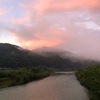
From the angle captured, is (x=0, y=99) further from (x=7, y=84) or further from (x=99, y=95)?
(x=7, y=84)

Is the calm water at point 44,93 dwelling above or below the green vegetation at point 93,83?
below

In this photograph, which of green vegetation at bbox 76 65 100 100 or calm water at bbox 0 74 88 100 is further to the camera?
calm water at bbox 0 74 88 100

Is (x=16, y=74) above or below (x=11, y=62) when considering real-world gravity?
below

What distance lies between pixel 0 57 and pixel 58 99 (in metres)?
150

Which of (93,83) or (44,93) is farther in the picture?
(44,93)

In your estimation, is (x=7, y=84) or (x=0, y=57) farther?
(x=0, y=57)

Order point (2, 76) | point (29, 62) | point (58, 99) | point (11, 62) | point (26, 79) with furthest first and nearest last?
point (29, 62), point (11, 62), point (26, 79), point (2, 76), point (58, 99)

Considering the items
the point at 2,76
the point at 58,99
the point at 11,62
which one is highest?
the point at 11,62

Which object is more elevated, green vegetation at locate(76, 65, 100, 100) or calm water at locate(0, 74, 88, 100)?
green vegetation at locate(76, 65, 100, 100)

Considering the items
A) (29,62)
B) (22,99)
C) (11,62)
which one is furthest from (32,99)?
(29,62)

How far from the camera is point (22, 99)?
134 feet

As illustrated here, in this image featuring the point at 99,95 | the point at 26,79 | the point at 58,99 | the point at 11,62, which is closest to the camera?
the point at 99,95

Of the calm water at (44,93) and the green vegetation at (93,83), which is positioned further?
the calm water at (44,93)

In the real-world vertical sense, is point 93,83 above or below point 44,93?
above
